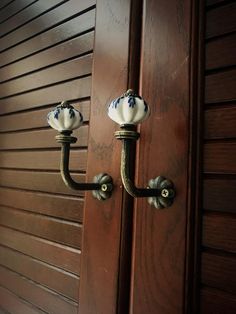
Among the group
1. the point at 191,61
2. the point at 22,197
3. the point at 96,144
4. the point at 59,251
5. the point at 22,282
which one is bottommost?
the point at 22,282

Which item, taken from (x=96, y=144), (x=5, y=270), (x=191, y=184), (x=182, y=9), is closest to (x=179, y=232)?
(x=191, y=184)

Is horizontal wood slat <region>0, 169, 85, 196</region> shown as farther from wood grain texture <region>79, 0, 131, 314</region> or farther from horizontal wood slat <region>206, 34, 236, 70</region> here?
horizontal wood slat <region>206, 34, 236, 70</region>

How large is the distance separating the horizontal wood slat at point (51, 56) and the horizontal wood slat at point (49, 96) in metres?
0.06

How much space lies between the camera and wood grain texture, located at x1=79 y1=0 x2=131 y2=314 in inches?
21.3

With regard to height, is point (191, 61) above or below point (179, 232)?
above

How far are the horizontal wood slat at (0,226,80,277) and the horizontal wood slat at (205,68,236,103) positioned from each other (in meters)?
0.39

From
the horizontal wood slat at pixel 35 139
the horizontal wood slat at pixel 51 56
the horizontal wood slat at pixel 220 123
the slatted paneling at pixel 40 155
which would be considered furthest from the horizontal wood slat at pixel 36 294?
the horizontal wood slat at pixel 51 56

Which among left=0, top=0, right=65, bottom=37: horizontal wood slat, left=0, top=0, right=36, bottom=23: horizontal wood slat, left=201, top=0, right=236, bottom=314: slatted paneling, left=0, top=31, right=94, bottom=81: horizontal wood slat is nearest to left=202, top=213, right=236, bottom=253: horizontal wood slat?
left=201, top=0, right=236, bottom=314: slatted paneling

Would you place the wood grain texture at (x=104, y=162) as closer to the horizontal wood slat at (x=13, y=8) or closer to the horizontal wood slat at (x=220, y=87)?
the horizontal wood slat at (x=220, y=87)

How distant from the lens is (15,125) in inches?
32.6

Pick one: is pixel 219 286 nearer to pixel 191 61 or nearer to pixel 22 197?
pixel 191 61

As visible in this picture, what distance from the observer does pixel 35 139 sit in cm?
75

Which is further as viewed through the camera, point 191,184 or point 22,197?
point 22,197

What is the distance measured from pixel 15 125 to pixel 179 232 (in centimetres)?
56
